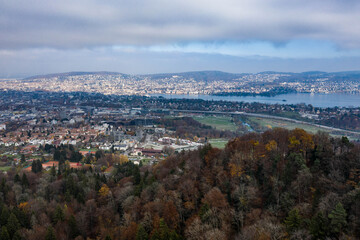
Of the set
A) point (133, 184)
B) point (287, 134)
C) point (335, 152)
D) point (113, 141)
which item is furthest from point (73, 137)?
point (335, 152)

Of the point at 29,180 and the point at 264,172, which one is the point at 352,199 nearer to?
the point at 264,172

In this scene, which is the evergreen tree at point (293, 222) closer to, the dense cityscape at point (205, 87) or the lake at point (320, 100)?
the lake at point (320, 100)

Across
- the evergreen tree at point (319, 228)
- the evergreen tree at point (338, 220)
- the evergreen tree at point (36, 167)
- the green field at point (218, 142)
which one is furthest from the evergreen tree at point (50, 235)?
the green field at point (218, 142)

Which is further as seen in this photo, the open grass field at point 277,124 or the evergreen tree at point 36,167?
the open grass field at point 277,124

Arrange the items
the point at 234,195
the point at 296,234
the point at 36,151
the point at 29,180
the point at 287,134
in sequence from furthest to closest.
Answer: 1. the point at 36,151
2. the point at 29,180
3. the point at 287,134
4. the point at 234,195
5. the point at 296,234

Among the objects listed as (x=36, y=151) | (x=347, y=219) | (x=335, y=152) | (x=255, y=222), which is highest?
(x=335, y=152)

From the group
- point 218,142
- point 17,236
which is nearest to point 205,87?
point 218,142
